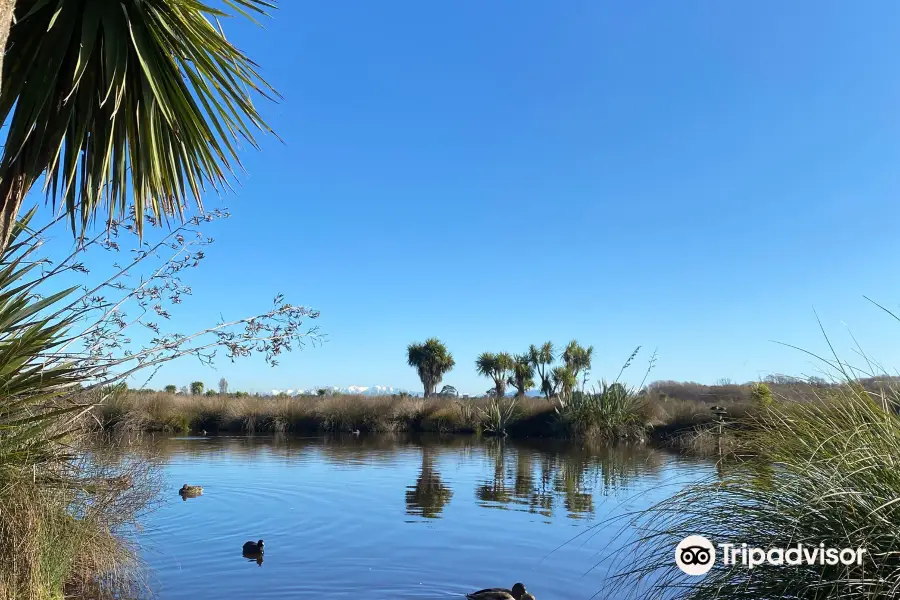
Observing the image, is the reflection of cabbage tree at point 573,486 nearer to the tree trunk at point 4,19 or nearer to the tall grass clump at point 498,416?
the tree trunk at point 4,19

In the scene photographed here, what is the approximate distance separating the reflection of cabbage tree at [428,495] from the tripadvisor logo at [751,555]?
26.6 ft

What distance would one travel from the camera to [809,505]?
3.24 meters

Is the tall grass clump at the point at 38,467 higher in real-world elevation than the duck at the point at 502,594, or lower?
higher

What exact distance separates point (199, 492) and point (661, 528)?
11254mm

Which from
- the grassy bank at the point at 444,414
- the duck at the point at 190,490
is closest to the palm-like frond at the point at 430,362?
the grassy bank at the point at 444,414

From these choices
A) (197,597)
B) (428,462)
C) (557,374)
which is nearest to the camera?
(197,597)

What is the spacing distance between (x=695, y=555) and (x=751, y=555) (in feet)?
1.27

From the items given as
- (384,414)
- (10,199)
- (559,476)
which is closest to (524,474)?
(559,476)

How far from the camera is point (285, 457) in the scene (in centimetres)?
2047

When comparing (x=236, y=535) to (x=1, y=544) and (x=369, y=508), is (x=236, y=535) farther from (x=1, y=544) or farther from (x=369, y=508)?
(x=1, y=544)

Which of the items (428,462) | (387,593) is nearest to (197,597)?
(387,593)

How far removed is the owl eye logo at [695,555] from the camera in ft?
11.9

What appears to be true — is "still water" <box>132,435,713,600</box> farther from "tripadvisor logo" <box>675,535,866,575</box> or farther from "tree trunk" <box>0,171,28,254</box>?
"tree trunk" <box>0,171,28,254</box>

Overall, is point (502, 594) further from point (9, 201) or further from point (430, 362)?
point (430, 362)
